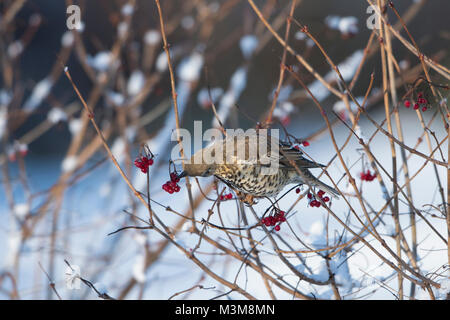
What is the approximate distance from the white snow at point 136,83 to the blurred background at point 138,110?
11mm

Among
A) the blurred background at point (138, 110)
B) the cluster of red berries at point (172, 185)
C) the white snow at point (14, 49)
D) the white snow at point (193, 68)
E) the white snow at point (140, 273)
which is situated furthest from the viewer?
the white snow at point (193, 68)

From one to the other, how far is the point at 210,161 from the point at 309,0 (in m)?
2.93

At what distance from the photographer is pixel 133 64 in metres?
2.37

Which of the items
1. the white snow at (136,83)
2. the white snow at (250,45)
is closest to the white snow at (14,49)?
the white snow at (136,83)

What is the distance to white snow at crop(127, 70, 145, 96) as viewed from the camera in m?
2.38

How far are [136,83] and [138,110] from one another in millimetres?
258

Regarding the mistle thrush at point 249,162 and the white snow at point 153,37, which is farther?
the white snow at point 153,37

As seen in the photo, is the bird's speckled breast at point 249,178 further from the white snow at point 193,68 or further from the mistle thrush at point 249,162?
the white snow at point 193,68

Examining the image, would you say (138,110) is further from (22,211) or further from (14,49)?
(22,211)

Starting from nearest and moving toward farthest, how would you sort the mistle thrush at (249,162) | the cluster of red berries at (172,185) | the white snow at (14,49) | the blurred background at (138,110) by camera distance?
the cluster of red berries at (172,185) < the mistle thrush at (249,162) < the blurred background at (138,110) < the white snow at (14,49)

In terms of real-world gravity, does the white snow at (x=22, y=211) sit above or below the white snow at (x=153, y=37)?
below

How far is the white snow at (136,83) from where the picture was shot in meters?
2.38
